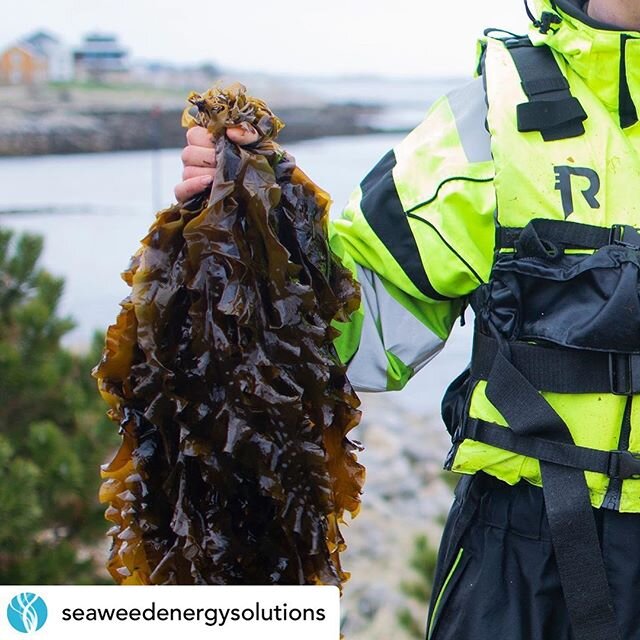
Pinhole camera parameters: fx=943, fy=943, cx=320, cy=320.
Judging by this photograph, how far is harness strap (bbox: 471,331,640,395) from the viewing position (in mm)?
1468

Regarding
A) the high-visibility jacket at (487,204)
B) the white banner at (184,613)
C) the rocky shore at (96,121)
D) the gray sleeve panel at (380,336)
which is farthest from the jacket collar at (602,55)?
the rocky shore at (96,121)

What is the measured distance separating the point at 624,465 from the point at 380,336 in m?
0.44

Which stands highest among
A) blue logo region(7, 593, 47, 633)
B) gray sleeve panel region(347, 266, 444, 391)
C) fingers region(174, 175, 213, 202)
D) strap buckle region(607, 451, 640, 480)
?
fingers region(174, 175, 213, 202)

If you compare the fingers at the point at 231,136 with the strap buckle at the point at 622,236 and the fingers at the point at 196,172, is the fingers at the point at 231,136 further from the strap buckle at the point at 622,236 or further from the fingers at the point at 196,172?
the strap buckle at the point at 622,236

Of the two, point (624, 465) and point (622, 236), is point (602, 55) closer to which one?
point (622, 236)

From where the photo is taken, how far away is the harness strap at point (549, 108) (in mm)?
1513

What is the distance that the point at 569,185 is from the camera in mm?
1498

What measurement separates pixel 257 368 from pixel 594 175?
2.03 ft

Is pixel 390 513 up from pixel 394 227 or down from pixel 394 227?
down

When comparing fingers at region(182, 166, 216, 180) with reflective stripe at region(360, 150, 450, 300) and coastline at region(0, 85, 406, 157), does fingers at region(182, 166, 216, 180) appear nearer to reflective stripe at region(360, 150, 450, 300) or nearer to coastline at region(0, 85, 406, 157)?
reflective stripe at region(360, 150, 450, 300)

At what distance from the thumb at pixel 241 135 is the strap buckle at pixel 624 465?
740 millimetres

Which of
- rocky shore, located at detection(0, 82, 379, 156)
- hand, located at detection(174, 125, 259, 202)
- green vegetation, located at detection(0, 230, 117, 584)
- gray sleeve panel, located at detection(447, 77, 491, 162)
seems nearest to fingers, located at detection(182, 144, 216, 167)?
hand, located at detection(174, 125, 259, 202)

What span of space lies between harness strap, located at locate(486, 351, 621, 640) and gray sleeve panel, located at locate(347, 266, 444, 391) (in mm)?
228

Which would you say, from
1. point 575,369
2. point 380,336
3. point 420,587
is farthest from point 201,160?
point 420,587
